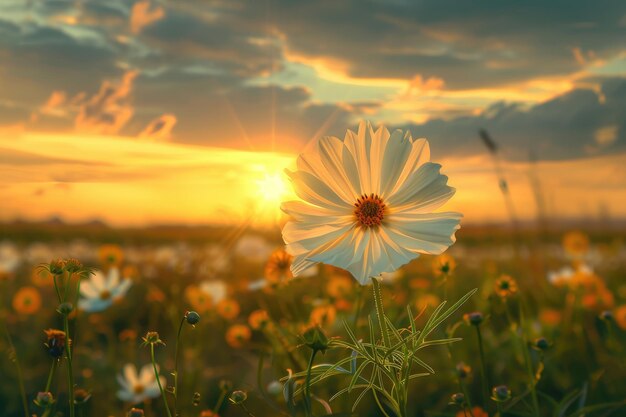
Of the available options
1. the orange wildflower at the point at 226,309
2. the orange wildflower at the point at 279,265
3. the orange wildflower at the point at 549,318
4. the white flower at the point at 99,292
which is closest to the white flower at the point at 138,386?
the white flower at the point at 99,292

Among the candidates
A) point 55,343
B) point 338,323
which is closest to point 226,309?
point 338,323

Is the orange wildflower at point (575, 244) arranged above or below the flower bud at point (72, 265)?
above

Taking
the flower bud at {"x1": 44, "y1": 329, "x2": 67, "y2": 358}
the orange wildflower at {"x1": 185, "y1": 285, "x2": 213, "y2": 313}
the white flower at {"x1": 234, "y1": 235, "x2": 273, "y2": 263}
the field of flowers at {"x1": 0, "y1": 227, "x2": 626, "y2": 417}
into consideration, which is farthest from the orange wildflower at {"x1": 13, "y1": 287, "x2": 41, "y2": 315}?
the flower bud at {"x1": 44, "y1": 329, "x2": 67, "y2": 358}

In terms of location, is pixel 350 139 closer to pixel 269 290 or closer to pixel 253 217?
pixel 269 290

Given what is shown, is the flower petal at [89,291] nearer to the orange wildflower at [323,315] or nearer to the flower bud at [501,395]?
the orange wildflower at [323,315]

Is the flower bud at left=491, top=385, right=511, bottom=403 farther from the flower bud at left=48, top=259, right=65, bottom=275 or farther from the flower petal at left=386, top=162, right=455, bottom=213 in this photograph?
the flower bud at left=48, top=259, right=65, bottom=275

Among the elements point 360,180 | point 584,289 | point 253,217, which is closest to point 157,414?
point 253,217

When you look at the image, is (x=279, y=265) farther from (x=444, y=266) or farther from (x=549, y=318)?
(x=549, y=318)
